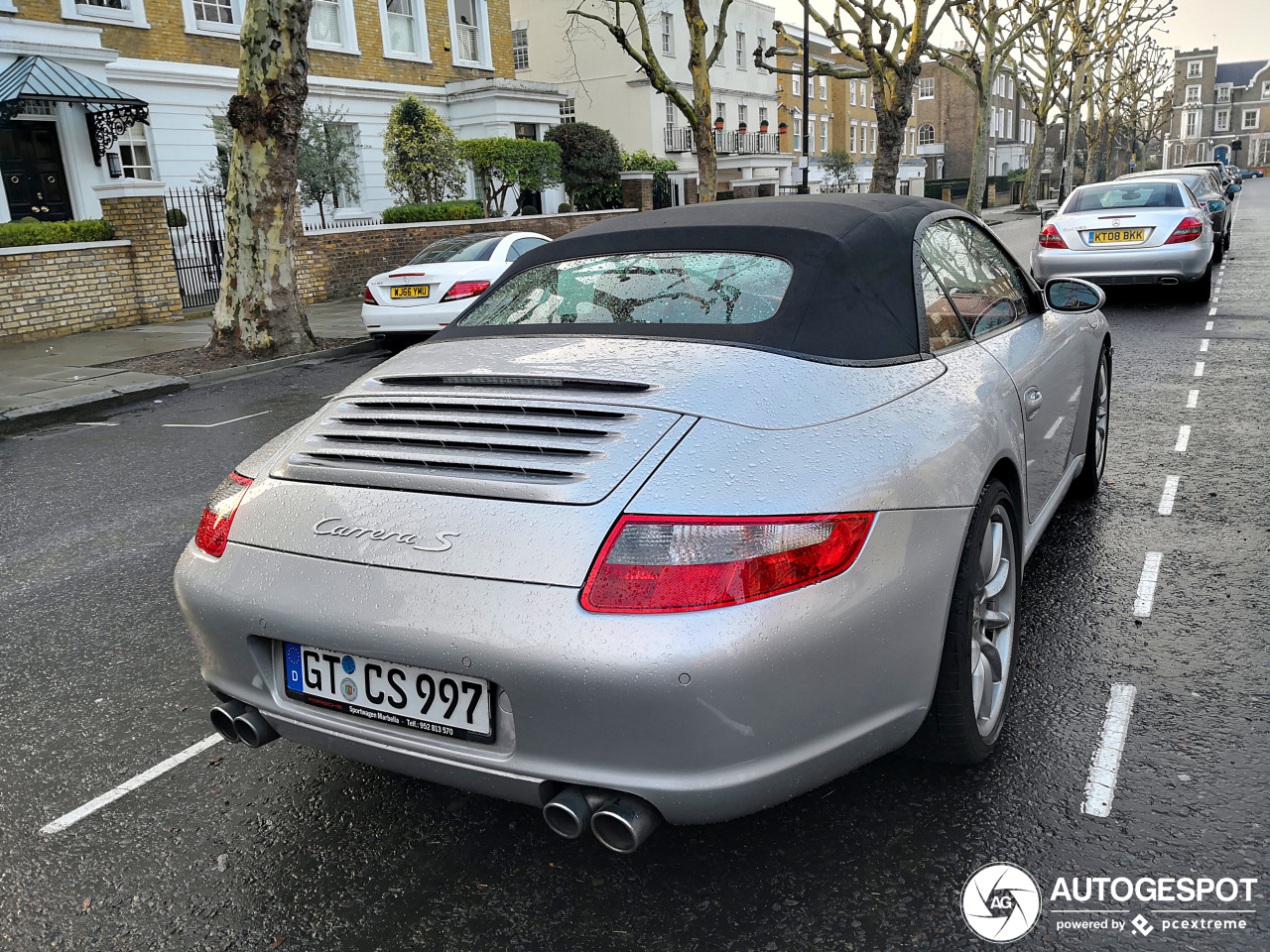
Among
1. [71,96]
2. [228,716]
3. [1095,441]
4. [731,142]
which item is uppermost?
[731,142]

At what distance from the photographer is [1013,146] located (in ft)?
273

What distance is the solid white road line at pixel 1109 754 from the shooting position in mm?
2631

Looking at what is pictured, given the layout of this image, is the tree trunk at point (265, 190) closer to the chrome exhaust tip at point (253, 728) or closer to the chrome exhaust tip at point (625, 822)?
the chrome exhaust tip at point (253, 728)

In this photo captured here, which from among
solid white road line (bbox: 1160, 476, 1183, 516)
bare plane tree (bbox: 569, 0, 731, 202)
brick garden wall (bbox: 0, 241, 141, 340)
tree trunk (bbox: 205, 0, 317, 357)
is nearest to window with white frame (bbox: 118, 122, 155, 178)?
brick garden wall (bbox: 0, 241, 141, 340)

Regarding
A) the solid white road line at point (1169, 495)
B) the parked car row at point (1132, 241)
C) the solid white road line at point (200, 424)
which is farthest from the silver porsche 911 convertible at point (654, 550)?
the parked car row at point (1132, 241)

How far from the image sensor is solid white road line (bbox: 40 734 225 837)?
2.79 m

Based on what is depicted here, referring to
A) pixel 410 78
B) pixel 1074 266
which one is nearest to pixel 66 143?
pixel 410 78

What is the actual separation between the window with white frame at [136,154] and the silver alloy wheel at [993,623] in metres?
→ 23.0

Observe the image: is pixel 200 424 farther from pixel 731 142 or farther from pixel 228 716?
pixel 731 142

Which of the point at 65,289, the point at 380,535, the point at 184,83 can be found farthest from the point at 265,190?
the point at 184,83

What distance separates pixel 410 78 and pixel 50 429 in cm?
2195

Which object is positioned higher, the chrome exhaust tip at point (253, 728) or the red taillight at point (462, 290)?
the red taillight at point (462, 290)

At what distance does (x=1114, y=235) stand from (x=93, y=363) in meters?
12.5

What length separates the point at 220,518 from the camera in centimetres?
261
